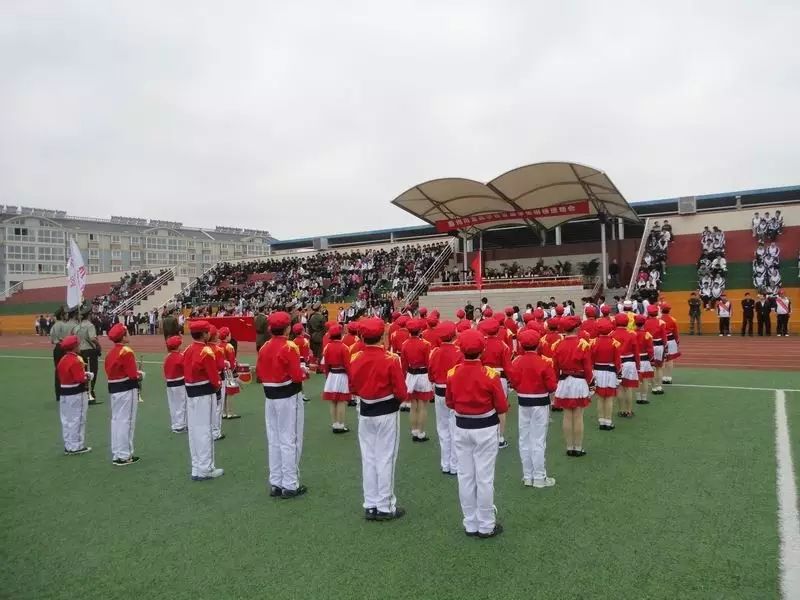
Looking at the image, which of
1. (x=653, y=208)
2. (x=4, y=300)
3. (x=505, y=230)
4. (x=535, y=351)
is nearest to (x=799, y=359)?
(x=535, y=351)

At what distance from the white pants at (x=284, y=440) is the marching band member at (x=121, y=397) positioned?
2448mm

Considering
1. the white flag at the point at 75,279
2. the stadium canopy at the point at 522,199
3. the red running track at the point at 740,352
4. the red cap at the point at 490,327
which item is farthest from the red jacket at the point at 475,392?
the stadium canopy at the point at 522,199

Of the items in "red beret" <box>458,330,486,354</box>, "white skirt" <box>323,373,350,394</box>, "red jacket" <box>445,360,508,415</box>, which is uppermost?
"red beret" <box>458,330,486,354</box>

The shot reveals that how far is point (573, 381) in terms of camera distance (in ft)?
22.1

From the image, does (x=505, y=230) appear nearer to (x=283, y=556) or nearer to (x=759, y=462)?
(x=759, y=462)

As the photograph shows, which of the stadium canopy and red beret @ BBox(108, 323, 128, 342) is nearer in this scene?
red beret @ BBox(108, 323, 128, 342)

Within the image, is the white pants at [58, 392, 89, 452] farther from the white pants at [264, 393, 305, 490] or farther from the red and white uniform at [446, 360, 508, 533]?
the red and white uniform at [446, 360, 508, 533]

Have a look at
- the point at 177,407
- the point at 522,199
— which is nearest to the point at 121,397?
Answer: the point at 177,407

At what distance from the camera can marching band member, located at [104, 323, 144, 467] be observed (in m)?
7.10

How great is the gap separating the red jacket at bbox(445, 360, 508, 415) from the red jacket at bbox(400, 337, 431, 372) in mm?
2935

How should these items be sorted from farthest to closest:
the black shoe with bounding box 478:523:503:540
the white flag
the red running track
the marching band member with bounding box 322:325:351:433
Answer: the red running track < the white flag < the marching band member with bounding box 322:325:351:433 < the black shoe with bounding box 478:523:503:540

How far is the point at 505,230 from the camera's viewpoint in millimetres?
35906

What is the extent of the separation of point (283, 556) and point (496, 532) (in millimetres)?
1766

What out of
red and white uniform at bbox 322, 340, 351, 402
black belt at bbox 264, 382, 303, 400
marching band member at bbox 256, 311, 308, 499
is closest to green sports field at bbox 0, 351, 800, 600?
marching band member at bbox 256, 311, 308, 499
